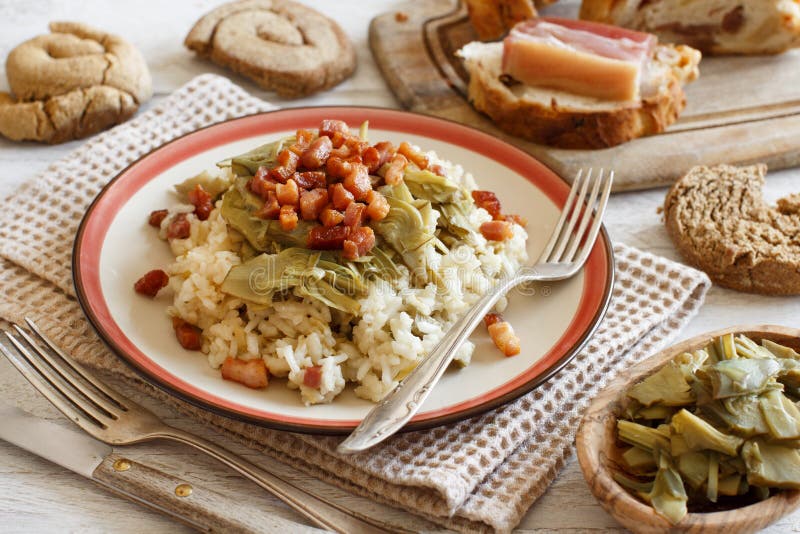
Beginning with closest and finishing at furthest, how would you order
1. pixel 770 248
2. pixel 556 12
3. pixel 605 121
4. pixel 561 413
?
pixel 561 413
pixel 770 248
pixel 605 121
pixel 556 12

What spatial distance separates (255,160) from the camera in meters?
3.72

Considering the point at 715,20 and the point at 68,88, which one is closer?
the point at 68,88

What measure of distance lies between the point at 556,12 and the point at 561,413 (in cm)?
408

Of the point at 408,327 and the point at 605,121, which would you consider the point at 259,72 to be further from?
the point at 408,327

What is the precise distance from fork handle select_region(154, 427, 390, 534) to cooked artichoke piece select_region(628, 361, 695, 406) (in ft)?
3.24

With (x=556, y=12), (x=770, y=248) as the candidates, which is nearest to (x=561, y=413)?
(x=770, y=248)

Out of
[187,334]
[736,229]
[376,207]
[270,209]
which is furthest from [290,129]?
[736,229]

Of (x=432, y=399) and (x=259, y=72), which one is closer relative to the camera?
(x=432, y=399)

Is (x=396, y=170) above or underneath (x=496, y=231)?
above

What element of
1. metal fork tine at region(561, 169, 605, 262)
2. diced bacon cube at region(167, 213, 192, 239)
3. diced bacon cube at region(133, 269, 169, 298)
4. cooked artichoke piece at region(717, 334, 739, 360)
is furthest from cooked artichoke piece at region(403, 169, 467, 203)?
cooked artichoke piece at region(717, 334, 739, 360)

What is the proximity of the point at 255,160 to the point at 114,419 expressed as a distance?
1295 mm

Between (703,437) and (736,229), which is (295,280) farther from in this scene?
(736,229)

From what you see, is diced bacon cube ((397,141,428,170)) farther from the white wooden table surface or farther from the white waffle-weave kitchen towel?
the white wooden table surface

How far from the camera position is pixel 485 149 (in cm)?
430
